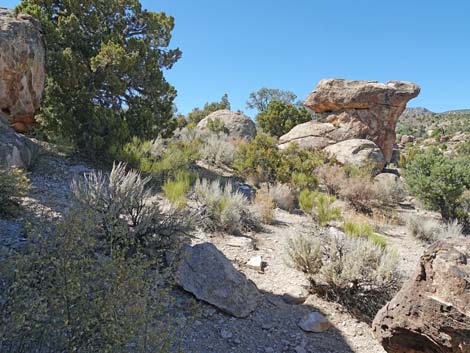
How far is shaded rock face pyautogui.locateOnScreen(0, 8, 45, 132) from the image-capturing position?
6.22 metres

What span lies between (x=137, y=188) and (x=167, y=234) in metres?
0.88

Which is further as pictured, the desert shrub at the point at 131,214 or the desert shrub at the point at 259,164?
the desert shrub at the point at 259,164

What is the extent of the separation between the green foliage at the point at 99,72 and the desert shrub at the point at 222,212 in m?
2.82

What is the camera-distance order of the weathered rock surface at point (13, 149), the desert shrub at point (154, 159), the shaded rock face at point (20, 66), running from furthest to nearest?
the desert shrub at point (154, 159) < the shaded rock face at point (20, 66) < the weathered rock surface at point (13, 149)

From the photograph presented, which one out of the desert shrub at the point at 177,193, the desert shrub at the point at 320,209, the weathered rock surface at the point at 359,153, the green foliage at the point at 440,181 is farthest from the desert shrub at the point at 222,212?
the weathered rock surface at the point at 359,153

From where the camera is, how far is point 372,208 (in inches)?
353

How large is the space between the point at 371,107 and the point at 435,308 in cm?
1309

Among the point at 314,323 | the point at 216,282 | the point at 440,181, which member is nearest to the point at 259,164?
the point at 440,181

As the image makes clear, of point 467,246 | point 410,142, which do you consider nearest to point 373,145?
point 467,246

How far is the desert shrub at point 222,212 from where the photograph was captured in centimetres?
535

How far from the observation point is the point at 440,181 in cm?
846

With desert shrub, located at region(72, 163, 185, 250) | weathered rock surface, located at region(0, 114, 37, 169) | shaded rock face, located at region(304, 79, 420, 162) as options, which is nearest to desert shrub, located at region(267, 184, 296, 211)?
desert shrub, located at region(72, 163, 185, 250)

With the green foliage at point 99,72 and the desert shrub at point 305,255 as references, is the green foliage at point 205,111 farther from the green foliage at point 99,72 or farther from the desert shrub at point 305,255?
the desert shrub at point 305,255

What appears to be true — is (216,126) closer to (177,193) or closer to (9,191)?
(177,193)
